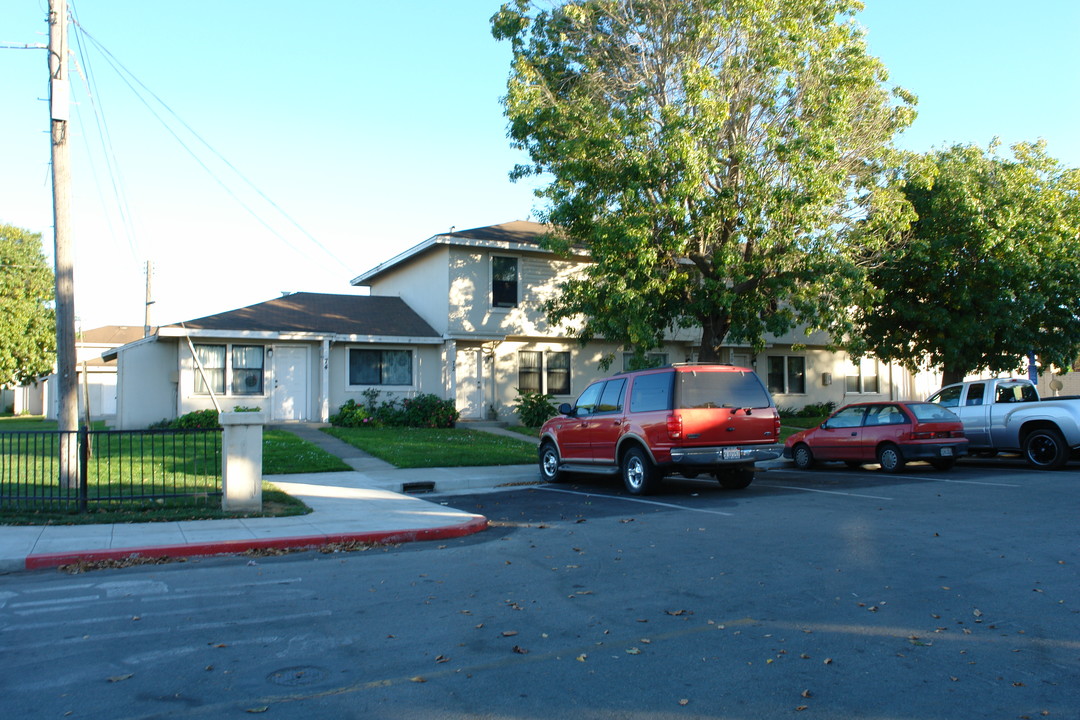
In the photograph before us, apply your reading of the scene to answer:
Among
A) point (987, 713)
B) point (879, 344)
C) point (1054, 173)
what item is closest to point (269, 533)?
point (987, 713)

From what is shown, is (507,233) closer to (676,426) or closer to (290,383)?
(290,383)

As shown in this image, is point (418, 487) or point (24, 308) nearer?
point (418, 487)

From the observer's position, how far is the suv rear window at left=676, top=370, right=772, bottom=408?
1253 cm

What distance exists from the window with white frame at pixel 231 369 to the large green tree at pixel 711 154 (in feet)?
30.7

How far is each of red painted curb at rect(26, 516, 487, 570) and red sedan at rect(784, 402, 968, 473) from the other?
30.1ft

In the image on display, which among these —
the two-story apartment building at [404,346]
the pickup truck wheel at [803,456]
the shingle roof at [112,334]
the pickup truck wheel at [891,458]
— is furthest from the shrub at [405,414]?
the shingle roof at [112,334]

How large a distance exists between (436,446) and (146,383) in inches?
396

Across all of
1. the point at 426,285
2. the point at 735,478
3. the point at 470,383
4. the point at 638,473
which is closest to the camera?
the point at 638,473

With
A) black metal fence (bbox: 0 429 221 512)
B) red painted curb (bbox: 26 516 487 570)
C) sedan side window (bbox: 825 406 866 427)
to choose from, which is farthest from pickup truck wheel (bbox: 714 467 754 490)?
black metal fence (bbox: 0 429 221 512)

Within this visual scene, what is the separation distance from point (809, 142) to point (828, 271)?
2.84 meters

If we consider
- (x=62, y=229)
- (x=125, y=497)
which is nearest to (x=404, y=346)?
(x=62, y=229)

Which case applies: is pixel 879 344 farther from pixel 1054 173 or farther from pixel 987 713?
pixel 987 713

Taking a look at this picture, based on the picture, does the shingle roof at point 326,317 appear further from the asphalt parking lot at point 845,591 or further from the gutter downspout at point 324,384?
the asphalt parking lot at point 845,591

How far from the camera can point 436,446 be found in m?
19.0
